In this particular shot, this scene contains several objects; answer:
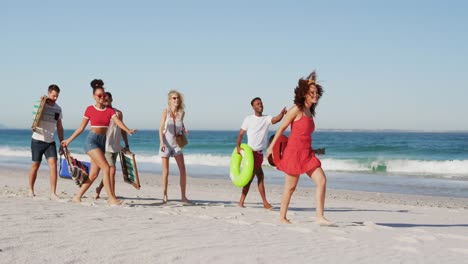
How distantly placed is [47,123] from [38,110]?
0.76 ft

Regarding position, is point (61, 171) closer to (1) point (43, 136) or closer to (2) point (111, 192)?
(1) point (43, 136)

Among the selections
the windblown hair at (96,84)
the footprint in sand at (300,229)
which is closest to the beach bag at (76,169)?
the windblown hair at (96,84)

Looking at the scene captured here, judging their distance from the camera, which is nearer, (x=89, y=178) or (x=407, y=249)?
(x=407, y=249)

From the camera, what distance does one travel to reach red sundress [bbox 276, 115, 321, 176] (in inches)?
244

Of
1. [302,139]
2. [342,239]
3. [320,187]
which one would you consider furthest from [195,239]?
[302,139]

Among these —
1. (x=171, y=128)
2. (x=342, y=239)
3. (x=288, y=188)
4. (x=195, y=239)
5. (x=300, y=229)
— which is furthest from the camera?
(x=171, y=128)

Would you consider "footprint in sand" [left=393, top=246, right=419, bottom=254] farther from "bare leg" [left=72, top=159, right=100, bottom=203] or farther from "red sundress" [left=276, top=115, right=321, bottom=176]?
"bare leg" [left=72, top=159, right=100, bottom=203]

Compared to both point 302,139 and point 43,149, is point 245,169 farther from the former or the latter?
point 43,149

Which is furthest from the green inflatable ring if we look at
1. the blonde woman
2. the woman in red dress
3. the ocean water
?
the ocean water

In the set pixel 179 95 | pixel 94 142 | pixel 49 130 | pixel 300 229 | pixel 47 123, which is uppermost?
→ pixel 179 95

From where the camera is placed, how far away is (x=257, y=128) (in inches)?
330

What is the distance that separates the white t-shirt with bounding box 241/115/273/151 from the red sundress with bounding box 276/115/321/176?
2.07m

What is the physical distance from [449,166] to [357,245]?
86.2 feet

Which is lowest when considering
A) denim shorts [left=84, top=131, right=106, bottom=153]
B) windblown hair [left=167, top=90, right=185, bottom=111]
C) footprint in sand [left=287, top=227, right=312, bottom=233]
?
footprint in sand [left=287, top=227, right=312, bottom=233]
